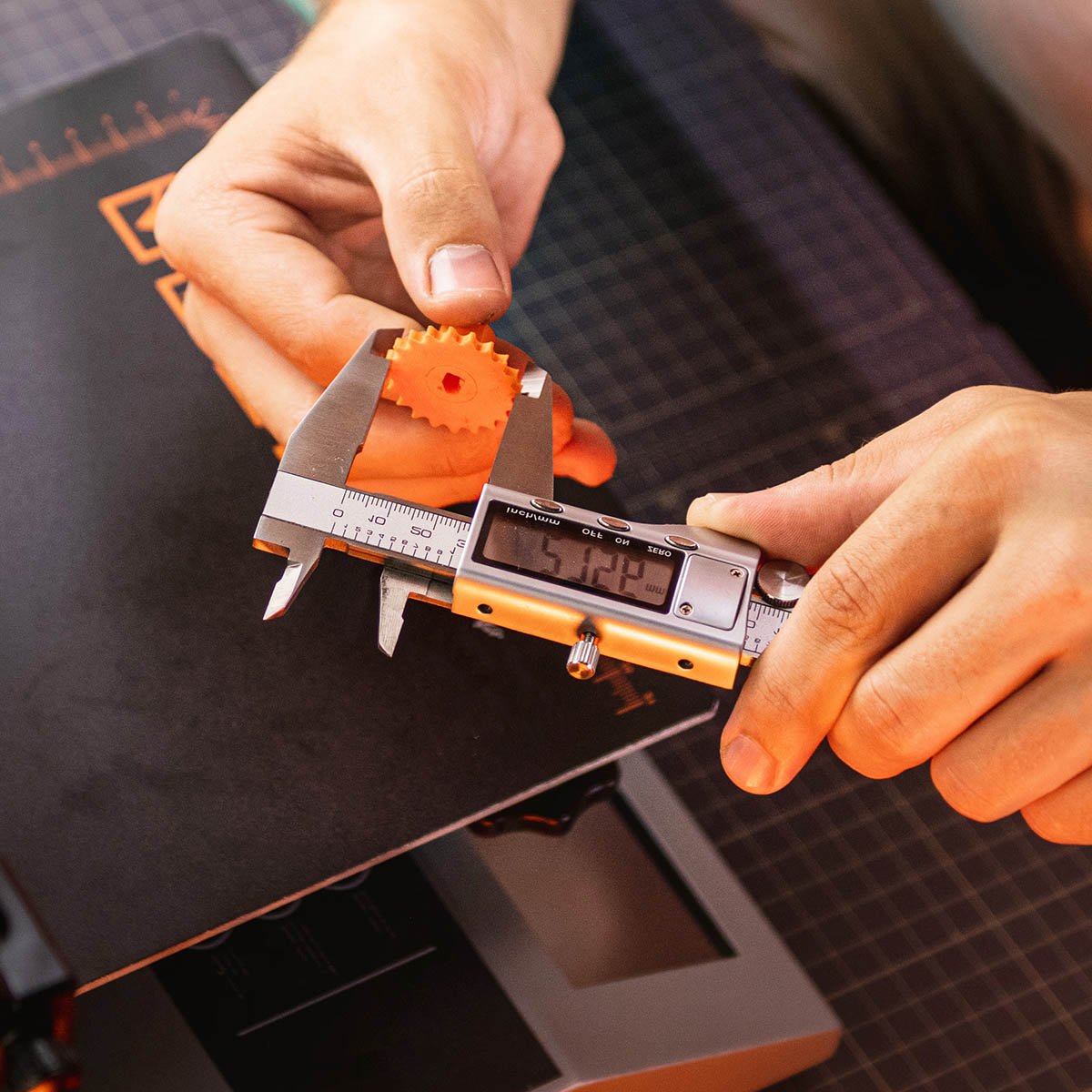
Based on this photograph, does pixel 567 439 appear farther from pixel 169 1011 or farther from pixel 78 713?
pixel 169 1011

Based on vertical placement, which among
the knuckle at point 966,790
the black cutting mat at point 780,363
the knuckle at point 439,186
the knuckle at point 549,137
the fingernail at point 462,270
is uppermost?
the knuckle at point 439,186

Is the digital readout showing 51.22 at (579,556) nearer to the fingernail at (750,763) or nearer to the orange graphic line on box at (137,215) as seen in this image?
the fingernail at (750,763)

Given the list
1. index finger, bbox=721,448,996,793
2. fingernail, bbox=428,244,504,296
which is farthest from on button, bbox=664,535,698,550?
fingernail, bbox=428,244,504,296

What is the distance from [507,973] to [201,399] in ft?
2.56

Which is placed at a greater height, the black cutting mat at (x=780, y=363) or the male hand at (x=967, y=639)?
the male hand at (x=967, y=639)

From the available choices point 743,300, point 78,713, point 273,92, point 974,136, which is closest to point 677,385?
point 743,300

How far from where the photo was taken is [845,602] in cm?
91

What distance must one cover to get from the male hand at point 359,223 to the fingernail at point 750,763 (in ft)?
1.37

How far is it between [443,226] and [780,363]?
993 mm

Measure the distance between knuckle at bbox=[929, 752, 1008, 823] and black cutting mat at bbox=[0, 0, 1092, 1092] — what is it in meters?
0.74

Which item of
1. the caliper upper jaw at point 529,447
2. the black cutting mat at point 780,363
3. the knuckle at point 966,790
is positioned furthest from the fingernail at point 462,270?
the black cutting mat at point 780,363

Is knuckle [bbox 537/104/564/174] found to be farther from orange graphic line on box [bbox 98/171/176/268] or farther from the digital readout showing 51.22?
the digital readout showing 51.22

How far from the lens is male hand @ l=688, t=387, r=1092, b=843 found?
0.86 meters

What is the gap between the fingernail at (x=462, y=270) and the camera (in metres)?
1.11
